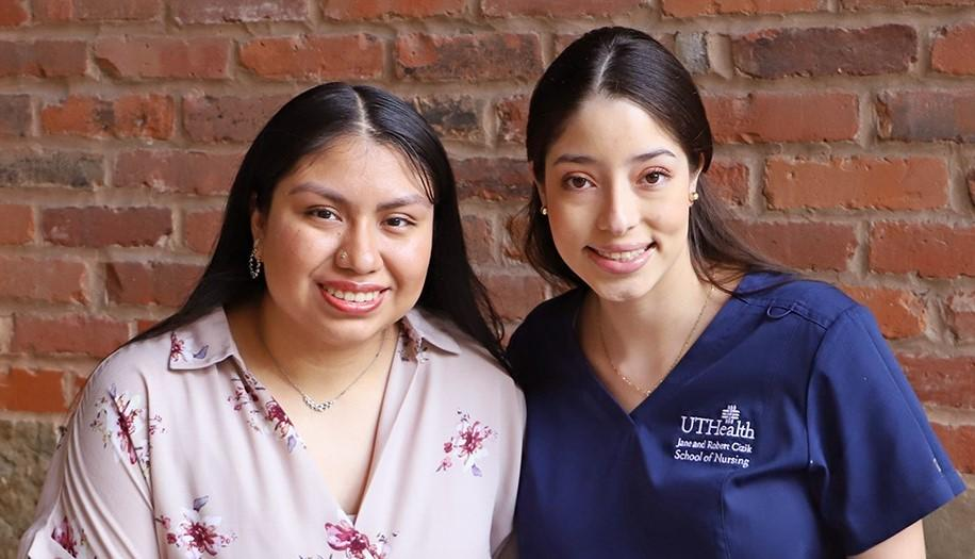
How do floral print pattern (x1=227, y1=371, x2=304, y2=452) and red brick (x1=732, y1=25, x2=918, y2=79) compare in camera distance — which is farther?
red brick (x1=732, y1=25, x2=918, y2=79)

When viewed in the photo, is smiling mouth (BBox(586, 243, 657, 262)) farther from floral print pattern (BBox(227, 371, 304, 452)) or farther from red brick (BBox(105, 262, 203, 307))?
red brick (BBox(105, 262, 203, 307))

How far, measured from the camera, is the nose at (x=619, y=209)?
4.84 ft

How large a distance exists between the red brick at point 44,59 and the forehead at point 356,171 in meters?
0.86

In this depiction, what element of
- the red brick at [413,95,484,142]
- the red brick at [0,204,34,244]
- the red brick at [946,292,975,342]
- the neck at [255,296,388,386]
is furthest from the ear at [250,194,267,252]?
the red brick at [946,292,975,342]

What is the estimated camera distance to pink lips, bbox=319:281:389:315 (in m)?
1.50

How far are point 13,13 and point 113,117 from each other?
27cm

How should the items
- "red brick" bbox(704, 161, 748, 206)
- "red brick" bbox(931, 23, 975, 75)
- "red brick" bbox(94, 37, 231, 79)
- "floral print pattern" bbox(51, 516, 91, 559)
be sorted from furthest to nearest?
"red brick" bbox(94, 37, 231, 79)
"red brick" bbox(704, 161, 748, 206)
"red brick" bbox(931, 23, 975, 75)
"floral print pattern" bbox(51, 516, 91, 559)

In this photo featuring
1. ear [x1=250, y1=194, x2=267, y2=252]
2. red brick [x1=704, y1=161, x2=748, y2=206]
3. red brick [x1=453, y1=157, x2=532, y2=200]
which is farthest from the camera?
red brick [x1=453, y1=157, x2=532, y2=200]

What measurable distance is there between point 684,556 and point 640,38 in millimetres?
668

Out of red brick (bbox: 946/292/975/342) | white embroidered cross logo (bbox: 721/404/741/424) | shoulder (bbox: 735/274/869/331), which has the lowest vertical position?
white embroidered cross logo (bbox: 721/404/741/424)

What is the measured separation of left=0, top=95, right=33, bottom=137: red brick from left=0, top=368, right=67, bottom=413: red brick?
0.44 meters

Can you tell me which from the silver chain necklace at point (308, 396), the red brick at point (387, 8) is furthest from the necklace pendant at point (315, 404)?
the red brick at point (387, 8)

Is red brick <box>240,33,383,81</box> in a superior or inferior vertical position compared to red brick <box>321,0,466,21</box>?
inferior

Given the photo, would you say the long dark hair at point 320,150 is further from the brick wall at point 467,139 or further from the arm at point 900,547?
the arm at point 900,547
